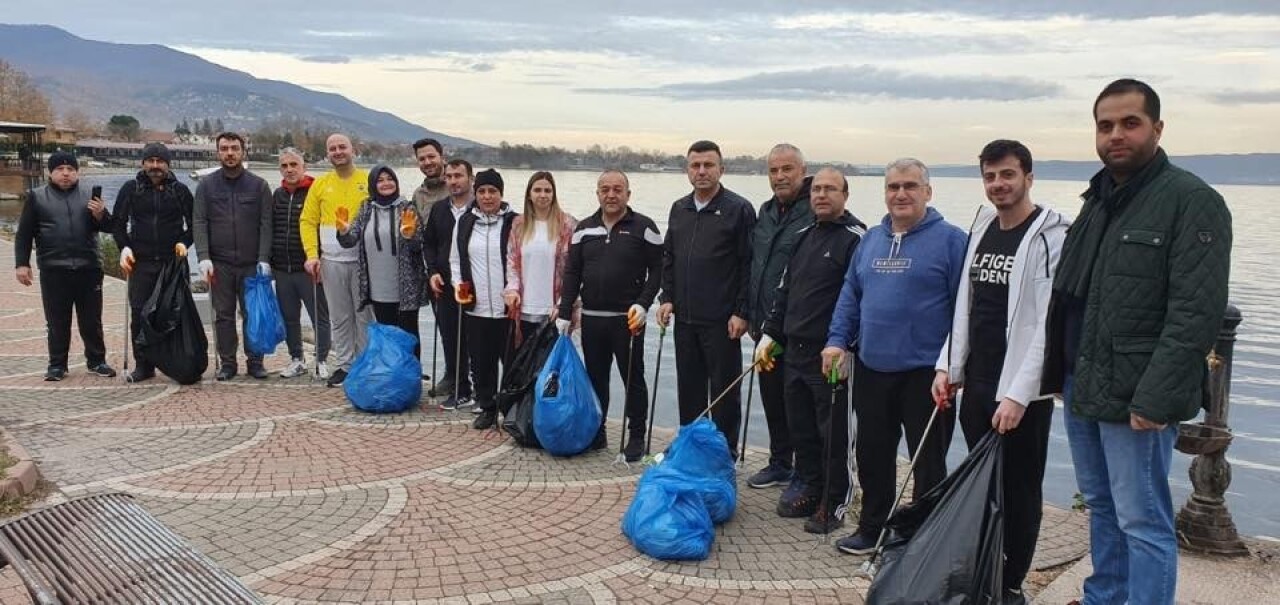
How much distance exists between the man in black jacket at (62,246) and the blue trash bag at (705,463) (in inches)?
227

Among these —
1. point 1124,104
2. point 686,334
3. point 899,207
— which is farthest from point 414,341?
point 1124,104

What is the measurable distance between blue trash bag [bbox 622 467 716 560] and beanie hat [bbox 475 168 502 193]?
2.77 metres

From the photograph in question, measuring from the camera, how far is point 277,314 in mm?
7516

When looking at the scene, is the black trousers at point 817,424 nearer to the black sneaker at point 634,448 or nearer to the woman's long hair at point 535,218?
the black sneaker at point 634,448

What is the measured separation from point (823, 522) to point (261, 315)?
5.27 m

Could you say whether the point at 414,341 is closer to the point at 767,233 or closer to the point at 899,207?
the point at 767,233

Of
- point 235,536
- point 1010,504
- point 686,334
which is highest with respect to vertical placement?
point 686,334

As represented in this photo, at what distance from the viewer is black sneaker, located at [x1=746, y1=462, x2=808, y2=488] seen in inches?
206

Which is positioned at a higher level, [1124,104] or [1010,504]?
[1124,104]

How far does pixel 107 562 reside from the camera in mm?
2629

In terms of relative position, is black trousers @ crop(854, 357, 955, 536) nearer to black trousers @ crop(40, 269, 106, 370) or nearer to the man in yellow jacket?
the man in yellow jacket

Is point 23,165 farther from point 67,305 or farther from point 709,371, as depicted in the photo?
point 709,371

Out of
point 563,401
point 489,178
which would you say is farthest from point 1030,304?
point 489,178

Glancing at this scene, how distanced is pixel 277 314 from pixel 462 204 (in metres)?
2.27
